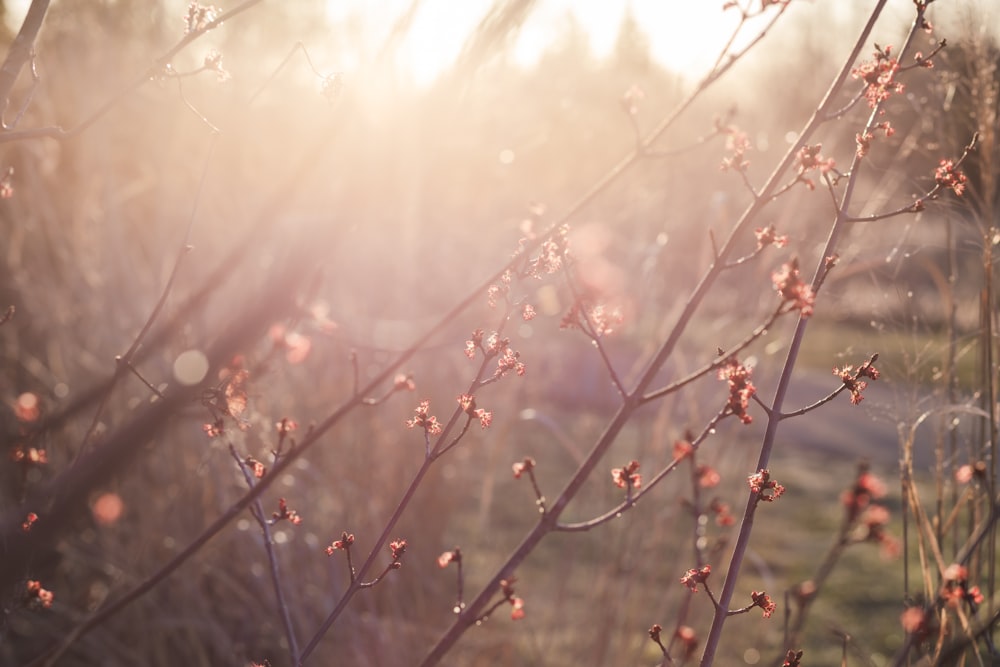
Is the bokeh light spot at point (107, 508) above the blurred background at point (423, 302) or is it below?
below

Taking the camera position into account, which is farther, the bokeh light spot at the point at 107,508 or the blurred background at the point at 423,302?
the bokeh light spot at the point at 107,508

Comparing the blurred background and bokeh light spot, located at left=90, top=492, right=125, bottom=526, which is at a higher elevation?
the blurred background

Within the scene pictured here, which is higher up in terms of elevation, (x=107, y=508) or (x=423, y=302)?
(x=423, y=302)

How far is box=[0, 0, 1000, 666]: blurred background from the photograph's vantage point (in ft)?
5.86

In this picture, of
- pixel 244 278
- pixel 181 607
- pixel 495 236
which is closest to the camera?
pixel 181 607

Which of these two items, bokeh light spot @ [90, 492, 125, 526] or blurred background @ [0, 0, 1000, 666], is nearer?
blurred background @ [0, 0, 1000, 666]

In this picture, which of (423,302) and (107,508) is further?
(423,302)

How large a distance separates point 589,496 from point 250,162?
2.99m

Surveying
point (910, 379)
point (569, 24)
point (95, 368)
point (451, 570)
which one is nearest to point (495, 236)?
point (569, 24)

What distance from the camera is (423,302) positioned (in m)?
3.92

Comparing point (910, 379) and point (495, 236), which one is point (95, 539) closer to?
point (495, 236)

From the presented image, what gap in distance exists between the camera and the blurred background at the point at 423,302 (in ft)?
5.86

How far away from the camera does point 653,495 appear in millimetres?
2357

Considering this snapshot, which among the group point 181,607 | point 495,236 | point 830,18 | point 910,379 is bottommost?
point 181,607
